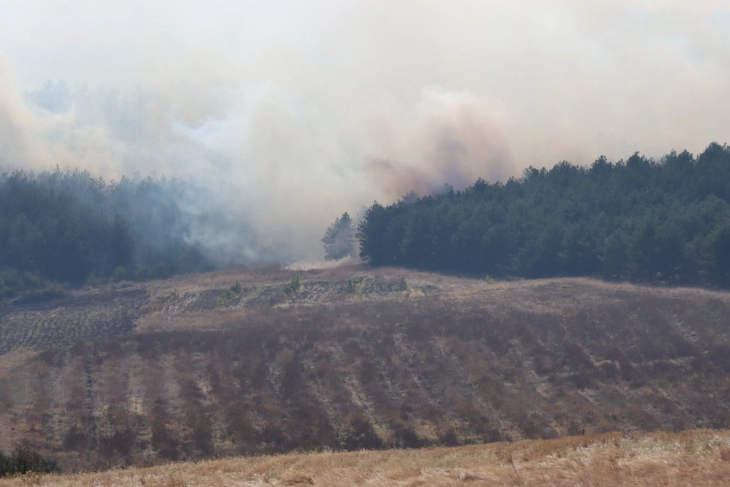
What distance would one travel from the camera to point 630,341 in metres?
59.3

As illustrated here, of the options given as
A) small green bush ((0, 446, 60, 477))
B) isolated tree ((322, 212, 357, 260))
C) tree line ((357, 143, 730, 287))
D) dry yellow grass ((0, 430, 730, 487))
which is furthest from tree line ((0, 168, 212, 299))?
dry yellow grass ((0, 430, 730, 487))

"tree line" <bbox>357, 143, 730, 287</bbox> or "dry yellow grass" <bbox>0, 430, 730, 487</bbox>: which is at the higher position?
"tree line" <bbox>357, 143, 730, 287</bbox>

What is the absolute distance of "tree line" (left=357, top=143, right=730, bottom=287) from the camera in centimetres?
8025

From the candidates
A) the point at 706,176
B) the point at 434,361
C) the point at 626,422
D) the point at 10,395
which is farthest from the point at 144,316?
the point at 706,176

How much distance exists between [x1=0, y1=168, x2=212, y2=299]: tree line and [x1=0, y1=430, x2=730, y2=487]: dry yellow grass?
73315mm

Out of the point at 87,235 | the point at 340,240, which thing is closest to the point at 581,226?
the point at 340,240

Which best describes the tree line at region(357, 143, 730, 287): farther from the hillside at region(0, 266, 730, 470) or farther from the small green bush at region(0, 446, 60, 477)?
the small green bush at region(0, 446, 60, 477)

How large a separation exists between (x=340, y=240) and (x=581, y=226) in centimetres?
3709

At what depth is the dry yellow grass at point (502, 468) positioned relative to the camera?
69.8 feet

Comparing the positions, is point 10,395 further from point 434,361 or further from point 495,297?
point 495,297

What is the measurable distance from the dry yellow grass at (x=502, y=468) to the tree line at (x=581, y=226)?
183 feet

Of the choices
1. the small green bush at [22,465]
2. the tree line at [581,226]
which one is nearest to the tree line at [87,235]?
the tree line at [581,226]

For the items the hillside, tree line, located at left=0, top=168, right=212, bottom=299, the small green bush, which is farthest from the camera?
tree line, located at left=0, top=168, right=212, bottom=299

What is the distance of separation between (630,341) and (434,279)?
114 feet
